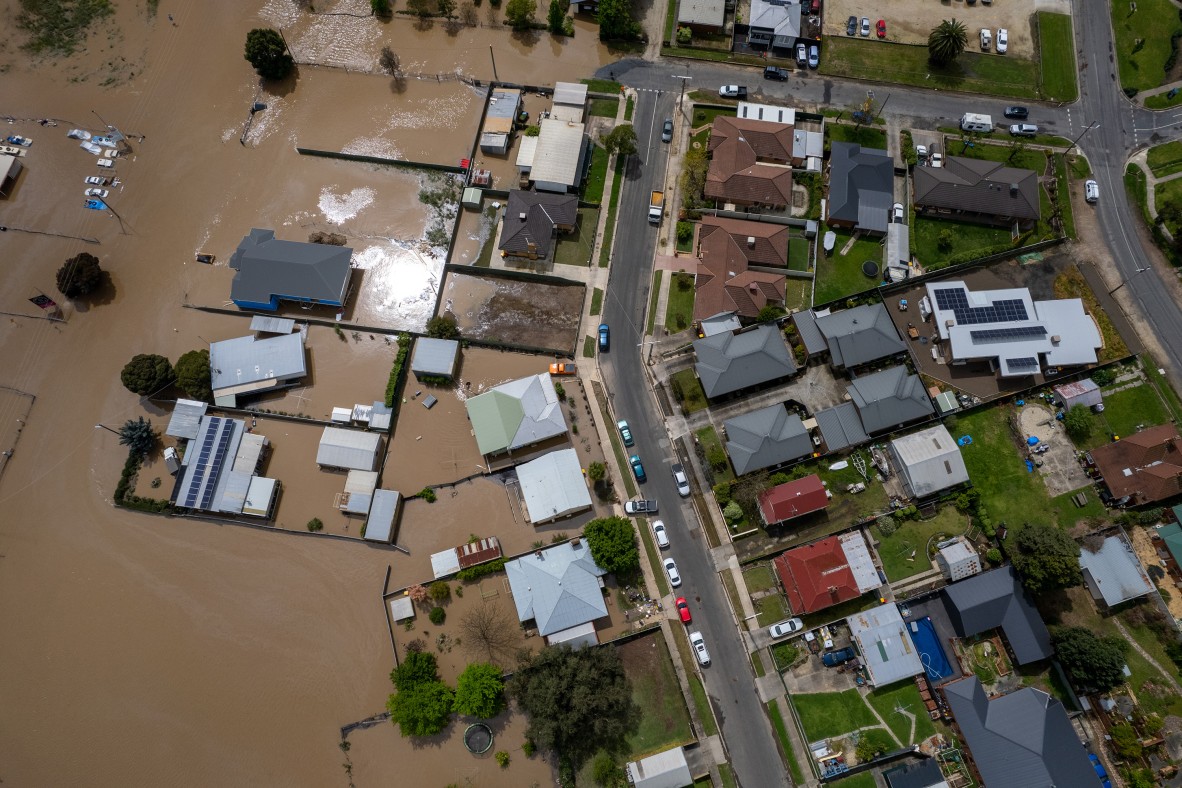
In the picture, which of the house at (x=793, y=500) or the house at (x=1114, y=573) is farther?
the house at (x=793, y=500)

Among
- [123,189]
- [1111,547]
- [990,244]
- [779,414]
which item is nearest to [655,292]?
[779,414]

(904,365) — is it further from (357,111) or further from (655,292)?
(357,111)

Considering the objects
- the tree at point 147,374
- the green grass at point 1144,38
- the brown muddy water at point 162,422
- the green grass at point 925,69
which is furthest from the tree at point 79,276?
the green grass at point 1144,38

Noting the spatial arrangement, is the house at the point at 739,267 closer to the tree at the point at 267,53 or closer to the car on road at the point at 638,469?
the car on road at the point at 638,469

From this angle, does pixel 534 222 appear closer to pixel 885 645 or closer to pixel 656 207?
pixel 656 207

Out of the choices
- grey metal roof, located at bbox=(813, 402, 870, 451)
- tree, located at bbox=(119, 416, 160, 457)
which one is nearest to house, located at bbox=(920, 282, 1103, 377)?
grey metal roof, located at bbox=(813, 402, 870, 451)

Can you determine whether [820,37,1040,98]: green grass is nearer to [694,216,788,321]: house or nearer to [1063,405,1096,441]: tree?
[694,216,788,321]: house
